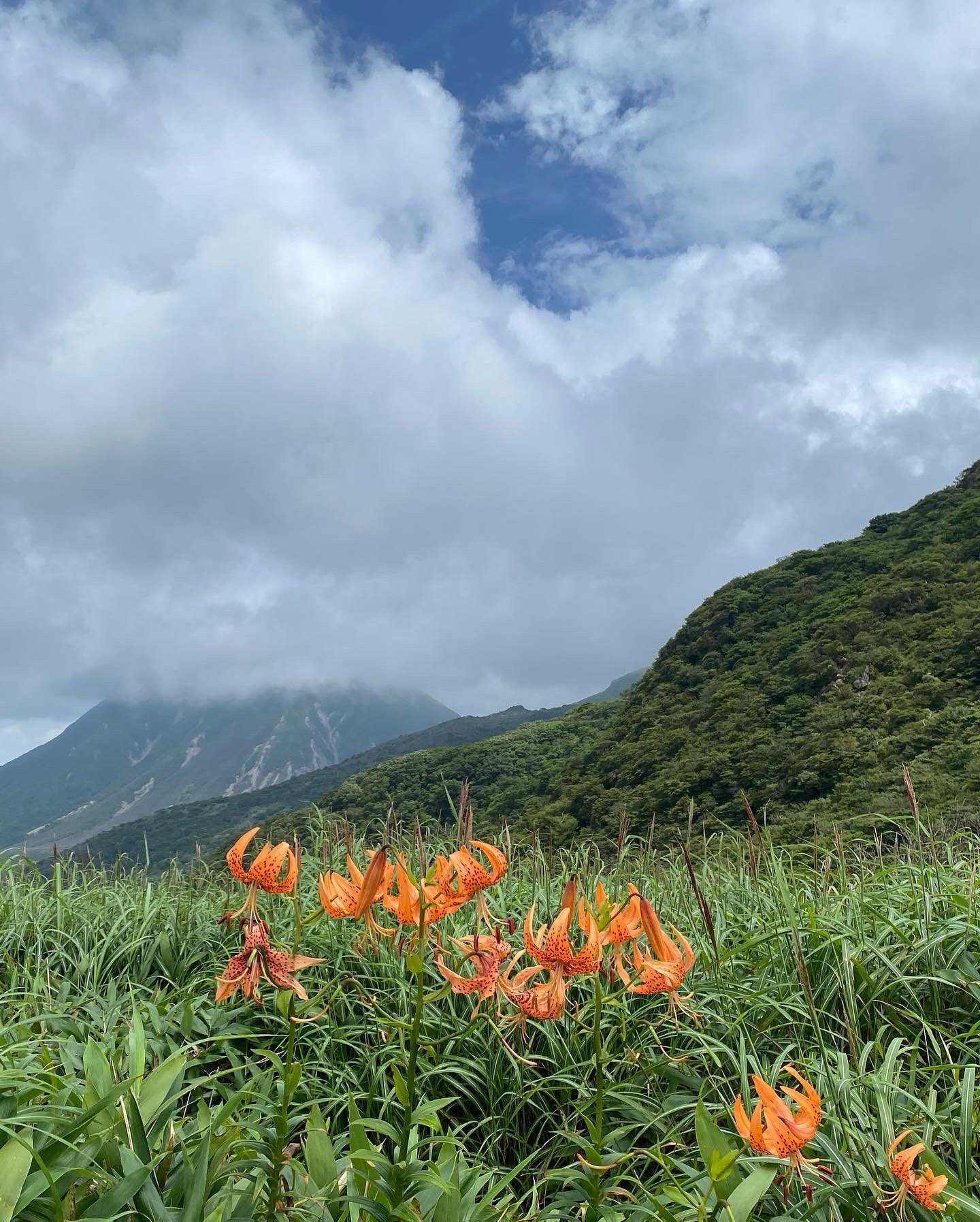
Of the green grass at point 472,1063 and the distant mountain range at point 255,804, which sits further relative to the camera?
the distant mountain range at point 255,804

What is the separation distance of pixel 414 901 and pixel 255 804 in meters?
58.4

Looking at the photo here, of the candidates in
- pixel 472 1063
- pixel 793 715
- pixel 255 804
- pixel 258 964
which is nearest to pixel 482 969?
pixel 258 964

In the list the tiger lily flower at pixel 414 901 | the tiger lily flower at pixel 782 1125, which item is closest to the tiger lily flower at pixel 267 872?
the tiger lily flower at pixel 414 901

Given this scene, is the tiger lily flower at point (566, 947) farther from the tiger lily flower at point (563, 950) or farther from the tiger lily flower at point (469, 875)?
the tiger lily flower at point (469, 875)

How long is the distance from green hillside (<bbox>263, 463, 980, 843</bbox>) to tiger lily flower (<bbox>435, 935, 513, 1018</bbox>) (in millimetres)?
11518

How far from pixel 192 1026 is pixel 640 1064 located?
1.64 m

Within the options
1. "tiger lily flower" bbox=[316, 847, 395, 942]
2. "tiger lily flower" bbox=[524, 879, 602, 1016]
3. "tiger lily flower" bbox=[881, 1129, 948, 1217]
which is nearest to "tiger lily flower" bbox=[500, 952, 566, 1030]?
"tiger lily flower" bbox=[524, 879, 602, 1016]

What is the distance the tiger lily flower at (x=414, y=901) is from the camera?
5.40ft

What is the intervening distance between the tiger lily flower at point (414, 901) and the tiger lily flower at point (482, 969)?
8 centimetres

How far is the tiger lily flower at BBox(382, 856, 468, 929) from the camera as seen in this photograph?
5.40 ft

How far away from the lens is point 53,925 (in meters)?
4.29

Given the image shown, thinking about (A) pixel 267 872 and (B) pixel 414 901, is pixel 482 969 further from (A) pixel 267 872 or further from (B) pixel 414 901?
(A) pixel 267 872

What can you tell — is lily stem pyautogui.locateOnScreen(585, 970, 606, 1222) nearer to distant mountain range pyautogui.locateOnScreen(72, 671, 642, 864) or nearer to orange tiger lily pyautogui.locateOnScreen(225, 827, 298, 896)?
orange tiger lily pyautogui.locateOnScreen(225, 827, 298, 896)

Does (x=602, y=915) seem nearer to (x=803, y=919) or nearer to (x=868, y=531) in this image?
(x=803, y=919)
